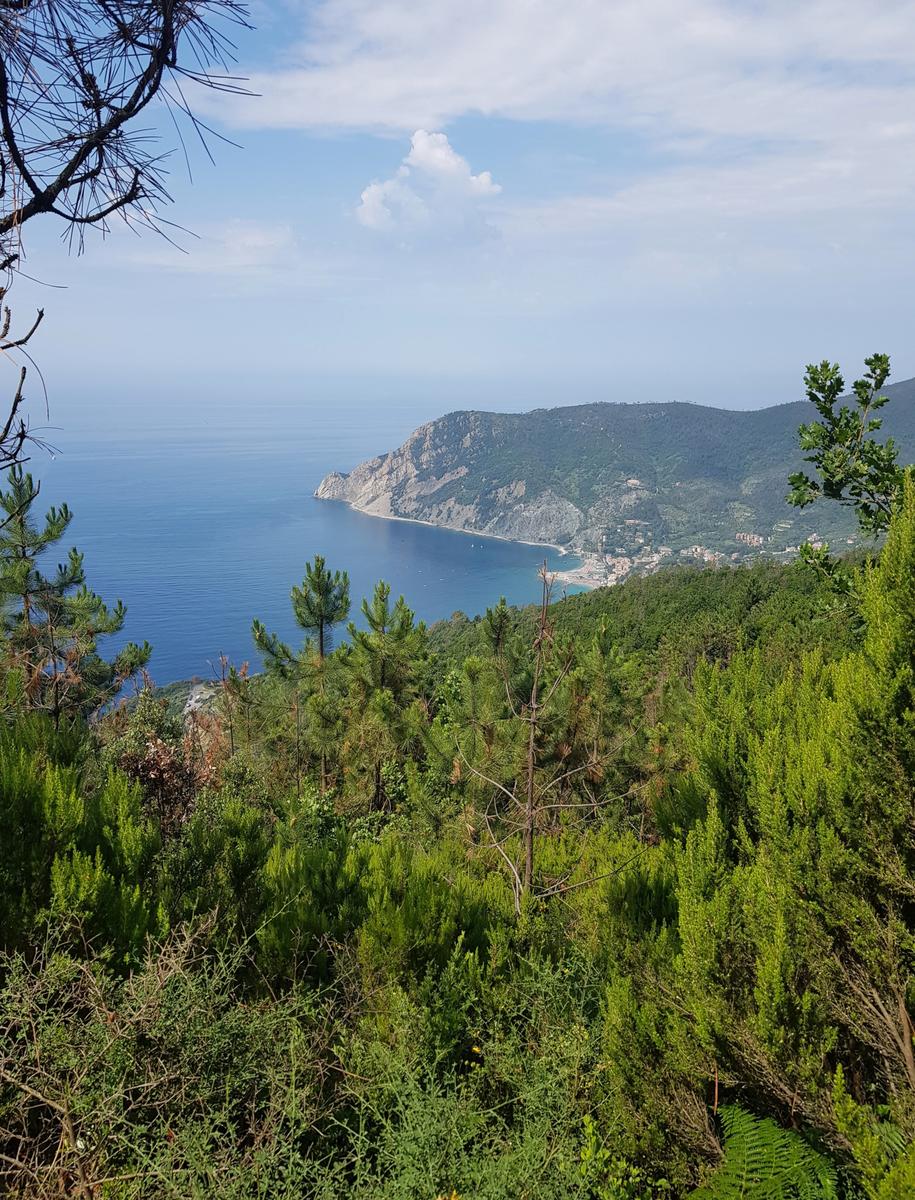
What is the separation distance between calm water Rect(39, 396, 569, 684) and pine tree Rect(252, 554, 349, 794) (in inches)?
1191

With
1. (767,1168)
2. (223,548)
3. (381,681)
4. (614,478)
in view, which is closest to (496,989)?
(767,1168)

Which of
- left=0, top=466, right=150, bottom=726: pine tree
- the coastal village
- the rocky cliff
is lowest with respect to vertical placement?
the coastal village

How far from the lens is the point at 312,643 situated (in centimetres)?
1220

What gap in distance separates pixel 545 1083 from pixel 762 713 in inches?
97.7

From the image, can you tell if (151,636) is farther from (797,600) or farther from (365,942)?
(365,942)

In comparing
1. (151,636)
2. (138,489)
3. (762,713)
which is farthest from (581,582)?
(762,713)

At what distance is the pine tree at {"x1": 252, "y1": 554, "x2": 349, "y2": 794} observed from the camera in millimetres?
11246

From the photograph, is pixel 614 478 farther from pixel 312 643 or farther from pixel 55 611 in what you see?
pixel 55 611

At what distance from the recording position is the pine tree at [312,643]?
36.9 ft

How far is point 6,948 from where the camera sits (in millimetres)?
2973

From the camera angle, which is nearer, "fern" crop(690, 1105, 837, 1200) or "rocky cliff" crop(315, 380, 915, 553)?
"fern" crop(690, 1105, 837, 1200)

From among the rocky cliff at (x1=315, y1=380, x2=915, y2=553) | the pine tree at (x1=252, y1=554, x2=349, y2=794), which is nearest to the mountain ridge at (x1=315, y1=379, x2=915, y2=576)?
the rocky cliff at (x1=315, y1=380, x2=915, y2=553)

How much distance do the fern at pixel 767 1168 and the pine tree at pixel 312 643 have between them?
28.2ft

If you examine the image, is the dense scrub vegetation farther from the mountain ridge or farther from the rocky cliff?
the rocky cliff
